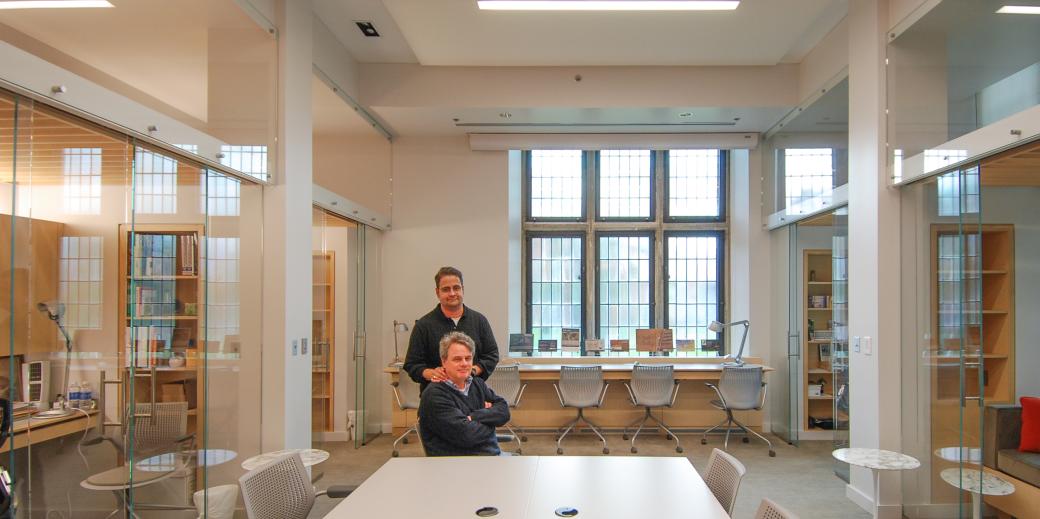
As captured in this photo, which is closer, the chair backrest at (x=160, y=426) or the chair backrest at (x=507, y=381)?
the chair backrest at (x=160, y=426)

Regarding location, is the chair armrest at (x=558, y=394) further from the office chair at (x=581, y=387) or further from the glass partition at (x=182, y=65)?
the glass partition at (x=182, y=65)

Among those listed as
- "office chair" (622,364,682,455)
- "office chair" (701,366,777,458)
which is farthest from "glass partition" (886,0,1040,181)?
"office chair" (622,364,682,455)

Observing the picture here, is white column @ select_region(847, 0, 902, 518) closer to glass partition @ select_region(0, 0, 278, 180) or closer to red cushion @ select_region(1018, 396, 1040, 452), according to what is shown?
red cushion @ select_region(1018, 396, 1040, 452)

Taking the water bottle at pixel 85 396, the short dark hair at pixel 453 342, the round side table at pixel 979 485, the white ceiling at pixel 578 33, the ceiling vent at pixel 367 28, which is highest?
the ceiling vent at pixel 367 28

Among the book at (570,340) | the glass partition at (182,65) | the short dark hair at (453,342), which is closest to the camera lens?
the glass partition at (182,65)

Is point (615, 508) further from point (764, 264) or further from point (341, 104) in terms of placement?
point (764, 264)

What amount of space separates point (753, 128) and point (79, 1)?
6392 mm

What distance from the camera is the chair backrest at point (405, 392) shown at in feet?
22.1

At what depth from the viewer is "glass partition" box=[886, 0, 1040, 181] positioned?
3.42 metres

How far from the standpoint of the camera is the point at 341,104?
6.10 meters

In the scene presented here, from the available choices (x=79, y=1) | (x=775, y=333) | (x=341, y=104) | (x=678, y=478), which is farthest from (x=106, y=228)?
(x=775, y=333)

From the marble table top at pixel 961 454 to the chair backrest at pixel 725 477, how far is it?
2038 millimetres

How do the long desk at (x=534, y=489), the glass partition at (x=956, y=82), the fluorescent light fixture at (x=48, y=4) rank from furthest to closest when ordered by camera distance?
the glass partition at (x=956, y=82) → the fluorescent light fixture at (x=48, y=4) → the long desk at (x=534, y=489)

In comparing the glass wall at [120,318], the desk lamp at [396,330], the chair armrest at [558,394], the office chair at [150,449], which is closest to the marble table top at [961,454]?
the chair armrest at [558,394]
